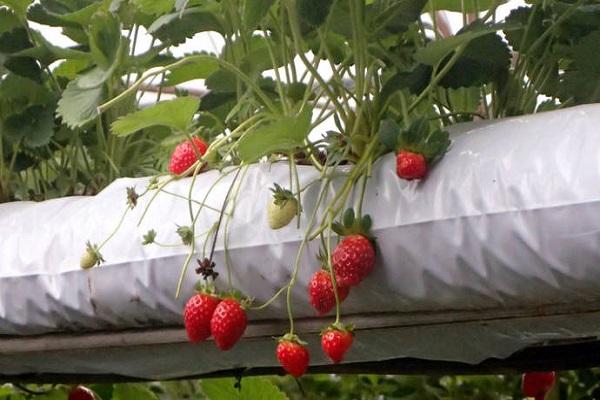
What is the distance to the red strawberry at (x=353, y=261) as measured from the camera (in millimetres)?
1003

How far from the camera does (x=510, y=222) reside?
924 millimetres

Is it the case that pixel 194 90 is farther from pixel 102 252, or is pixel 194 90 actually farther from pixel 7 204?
pixel 102 252

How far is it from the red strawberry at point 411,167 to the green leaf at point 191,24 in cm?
42

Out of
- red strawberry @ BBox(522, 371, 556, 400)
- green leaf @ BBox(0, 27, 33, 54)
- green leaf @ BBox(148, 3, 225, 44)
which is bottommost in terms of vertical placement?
red strawberry @ BBox(522, 371, 556, 400)

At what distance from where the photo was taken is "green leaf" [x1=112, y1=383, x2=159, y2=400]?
228 centimetres

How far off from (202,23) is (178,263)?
0.33 metres

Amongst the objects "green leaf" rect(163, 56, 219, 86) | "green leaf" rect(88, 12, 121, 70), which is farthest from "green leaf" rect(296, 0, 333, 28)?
"green leaf" rect(163, 56, 219, 86)

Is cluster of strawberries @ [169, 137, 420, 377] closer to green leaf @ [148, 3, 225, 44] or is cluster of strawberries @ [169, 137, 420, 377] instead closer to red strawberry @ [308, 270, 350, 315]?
red strawberry @ [308, 270, 350, 315]

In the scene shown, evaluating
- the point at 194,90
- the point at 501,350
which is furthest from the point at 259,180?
the point at 194,90

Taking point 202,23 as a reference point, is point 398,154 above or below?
below

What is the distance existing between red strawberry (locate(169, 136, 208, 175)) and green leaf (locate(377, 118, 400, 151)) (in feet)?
0.85

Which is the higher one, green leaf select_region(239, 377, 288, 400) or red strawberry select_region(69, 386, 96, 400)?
green leaf select_region(239, 377, 288, 400)

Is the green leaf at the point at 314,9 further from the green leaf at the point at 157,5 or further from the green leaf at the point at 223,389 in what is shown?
the green leaf at the point at 223,389

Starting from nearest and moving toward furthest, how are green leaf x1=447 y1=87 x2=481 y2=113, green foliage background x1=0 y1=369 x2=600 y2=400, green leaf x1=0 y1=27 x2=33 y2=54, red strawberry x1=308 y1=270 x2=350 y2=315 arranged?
red strawberry x1=308 y1=270 x2=350 y2=315, green leaf x1=447 y1=87 x2=481 y2=113, green leaf x1=0 y1=27 x2=33 y2=54, green foliage background x1=0 y1=369 x2=600 y2=400
